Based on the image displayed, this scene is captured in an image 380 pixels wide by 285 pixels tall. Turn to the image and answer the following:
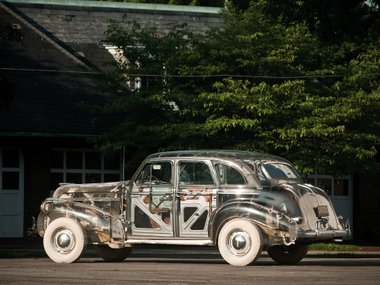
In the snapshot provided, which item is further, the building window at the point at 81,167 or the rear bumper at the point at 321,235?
the building window at the point at 81,167

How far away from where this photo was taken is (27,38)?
37.2 meters

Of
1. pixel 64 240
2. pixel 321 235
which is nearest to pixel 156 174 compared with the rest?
pixel 64 240

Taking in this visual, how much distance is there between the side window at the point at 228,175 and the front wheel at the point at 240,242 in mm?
829

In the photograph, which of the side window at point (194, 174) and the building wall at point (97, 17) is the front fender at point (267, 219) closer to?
the side window at point (194, 174)

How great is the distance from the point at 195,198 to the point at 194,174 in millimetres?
482

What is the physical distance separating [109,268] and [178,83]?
13.7 metres

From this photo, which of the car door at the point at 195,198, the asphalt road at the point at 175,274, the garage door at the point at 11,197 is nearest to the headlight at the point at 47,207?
the asphalt road at the point at 175,274

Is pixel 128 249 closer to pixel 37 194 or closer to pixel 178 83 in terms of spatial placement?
pixel 178 83

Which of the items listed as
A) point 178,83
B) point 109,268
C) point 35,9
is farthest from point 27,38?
point 109,268

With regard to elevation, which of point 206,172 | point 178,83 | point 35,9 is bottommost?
point 206,172

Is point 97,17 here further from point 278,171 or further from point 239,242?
point 239,242

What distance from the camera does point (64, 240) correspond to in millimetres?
20359

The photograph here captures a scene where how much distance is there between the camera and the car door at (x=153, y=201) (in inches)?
786

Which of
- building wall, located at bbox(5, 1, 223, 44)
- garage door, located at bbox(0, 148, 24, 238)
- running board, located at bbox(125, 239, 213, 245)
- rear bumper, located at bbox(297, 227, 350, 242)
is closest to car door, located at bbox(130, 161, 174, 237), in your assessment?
running board, located at bbox(125, 239, 213, 245)
